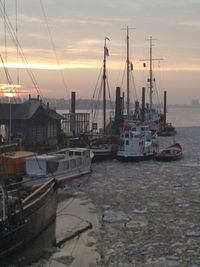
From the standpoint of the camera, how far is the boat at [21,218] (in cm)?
1639

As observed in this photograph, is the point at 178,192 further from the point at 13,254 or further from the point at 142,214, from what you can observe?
the point at 13,254

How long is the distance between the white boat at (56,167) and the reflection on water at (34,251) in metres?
9.96

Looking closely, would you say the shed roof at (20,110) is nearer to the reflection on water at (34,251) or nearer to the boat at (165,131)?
the reflection on water at (34,251)

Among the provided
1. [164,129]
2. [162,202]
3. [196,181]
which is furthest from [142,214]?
[164,129]

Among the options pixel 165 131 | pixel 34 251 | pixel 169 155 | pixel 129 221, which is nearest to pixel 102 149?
pixel 169 155

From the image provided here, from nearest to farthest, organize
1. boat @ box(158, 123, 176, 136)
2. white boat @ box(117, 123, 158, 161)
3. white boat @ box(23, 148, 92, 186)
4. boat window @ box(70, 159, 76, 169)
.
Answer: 1. white boat @ box(23, 148, 92, 186)
2. boat window @ box(70, 159, 76, 169)
3. white boat @ box(117, 123, 158, 161)
4. boat @ box(158, 123, 176, 136)

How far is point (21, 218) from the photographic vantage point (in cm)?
1748

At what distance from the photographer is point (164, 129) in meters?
90.7

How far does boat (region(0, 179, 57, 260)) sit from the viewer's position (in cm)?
1639

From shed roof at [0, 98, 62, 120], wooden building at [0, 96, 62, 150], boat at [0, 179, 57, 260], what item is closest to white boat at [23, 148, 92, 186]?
wooden building at [0, 96, 62, 150]

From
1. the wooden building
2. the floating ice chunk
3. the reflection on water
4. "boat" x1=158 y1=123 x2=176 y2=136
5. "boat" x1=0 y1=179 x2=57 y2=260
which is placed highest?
the wooden building

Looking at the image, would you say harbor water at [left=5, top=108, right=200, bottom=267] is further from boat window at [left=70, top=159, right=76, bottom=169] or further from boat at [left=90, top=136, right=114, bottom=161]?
boat at [left=90, top=136, right=114, bottom=161]

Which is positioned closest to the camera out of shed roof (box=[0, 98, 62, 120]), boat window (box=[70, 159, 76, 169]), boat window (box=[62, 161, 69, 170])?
boat window (box=[62, 161, 69, 170])

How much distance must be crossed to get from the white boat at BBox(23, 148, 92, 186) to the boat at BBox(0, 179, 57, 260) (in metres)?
8.95
